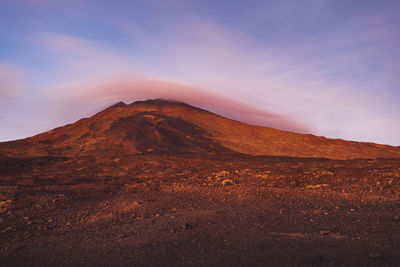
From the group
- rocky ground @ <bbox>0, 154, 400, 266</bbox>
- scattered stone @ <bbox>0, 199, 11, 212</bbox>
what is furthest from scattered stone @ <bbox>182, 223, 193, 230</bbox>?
scattered stone @ <bbox>0, 199, 11, 212</bbox>

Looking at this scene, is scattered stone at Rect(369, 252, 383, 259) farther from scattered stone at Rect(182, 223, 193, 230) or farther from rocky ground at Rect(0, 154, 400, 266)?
scattered stone at Rect(182, 223, 193, 230)

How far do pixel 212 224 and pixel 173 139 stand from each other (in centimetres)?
3728

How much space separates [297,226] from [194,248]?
2.67 meters

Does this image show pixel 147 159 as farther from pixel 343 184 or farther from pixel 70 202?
pixel 343 184

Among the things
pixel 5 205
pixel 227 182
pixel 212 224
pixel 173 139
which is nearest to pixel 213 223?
pixel 212 224

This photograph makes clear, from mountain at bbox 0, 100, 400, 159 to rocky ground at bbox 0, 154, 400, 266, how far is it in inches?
942

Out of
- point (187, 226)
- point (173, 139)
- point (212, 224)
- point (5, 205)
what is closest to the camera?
Result: point (187, 226)

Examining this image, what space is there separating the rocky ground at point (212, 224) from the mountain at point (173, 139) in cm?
2392

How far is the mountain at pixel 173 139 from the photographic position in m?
35.6

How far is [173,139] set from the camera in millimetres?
43531

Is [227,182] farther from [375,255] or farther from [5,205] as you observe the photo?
[5,205]

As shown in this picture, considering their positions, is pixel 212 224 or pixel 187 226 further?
pixel 212 224

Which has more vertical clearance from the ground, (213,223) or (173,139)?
(173,139)

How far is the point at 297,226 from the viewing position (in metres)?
6.22
